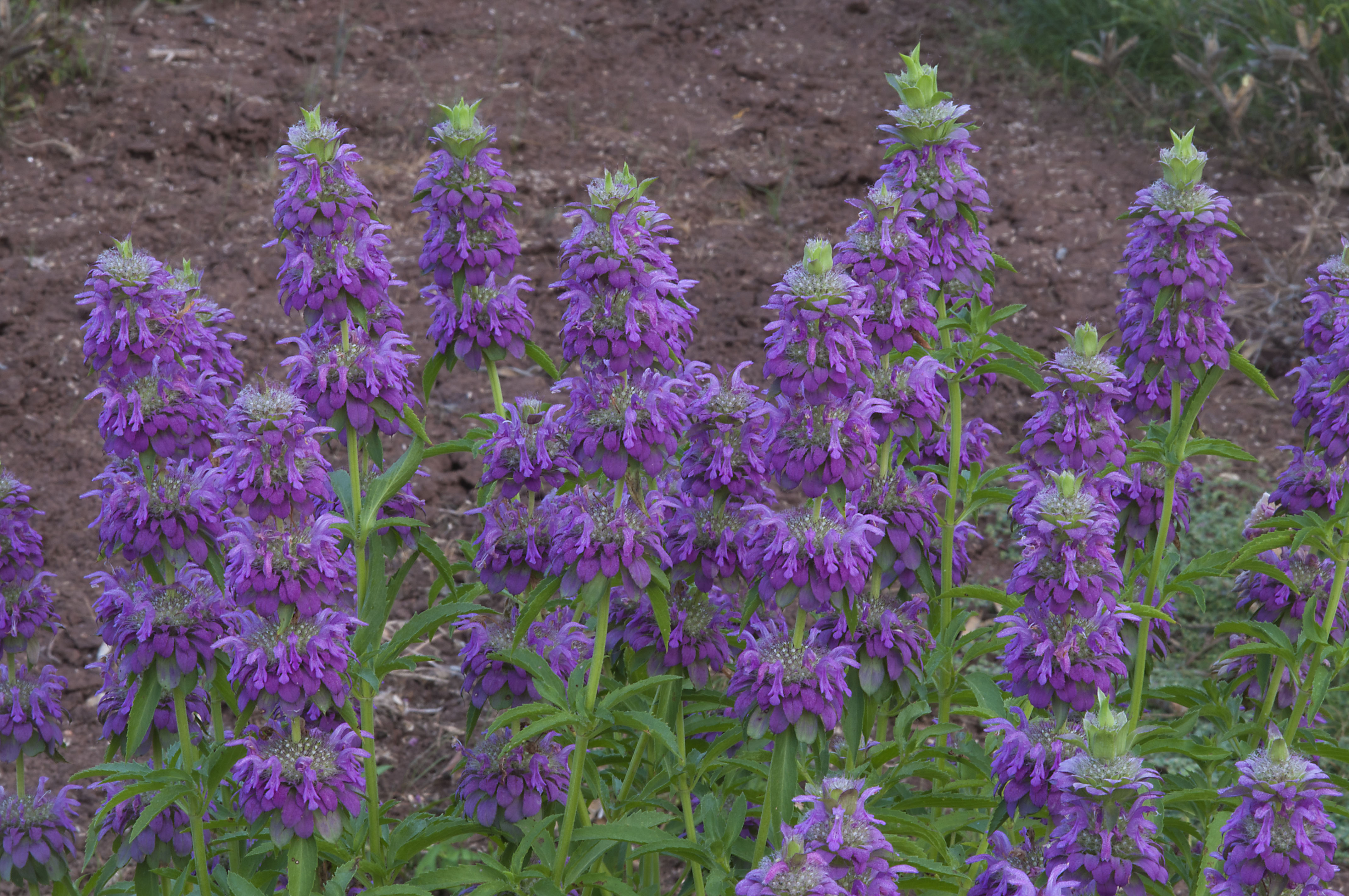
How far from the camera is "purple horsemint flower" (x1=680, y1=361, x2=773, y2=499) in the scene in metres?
2.92

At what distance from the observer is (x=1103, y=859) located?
93.0 inches

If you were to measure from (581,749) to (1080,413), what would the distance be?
1.43 meters

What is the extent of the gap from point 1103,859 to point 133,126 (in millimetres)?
7697

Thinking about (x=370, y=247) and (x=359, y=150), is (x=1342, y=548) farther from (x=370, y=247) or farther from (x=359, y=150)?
(x=359, y=150)

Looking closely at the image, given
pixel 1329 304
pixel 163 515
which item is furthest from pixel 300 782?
pixel 1329 304

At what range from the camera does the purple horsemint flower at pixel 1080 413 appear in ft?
9.84

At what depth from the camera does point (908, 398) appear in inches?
125

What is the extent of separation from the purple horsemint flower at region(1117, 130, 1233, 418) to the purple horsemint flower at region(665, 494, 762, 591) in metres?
1.10

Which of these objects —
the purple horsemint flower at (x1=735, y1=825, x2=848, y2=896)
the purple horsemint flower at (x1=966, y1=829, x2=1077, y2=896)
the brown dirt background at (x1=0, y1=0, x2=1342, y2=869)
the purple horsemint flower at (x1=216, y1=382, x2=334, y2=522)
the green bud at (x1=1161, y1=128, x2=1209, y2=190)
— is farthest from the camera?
the brown dirt background at (x1=0, y1=0, x2=1342, y2=869)

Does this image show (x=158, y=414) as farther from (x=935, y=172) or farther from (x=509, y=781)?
(x=935, y=172)

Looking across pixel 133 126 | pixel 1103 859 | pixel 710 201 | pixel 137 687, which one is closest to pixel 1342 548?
pixel 1103 859

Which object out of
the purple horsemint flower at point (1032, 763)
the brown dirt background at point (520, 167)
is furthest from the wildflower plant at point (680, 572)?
the brown dirt background at point (520, 167)

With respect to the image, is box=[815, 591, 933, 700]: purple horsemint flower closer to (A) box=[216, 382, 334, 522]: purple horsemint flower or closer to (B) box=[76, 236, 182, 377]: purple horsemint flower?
(A) box=[216, 382, 334, 522]: purple horsemint flower

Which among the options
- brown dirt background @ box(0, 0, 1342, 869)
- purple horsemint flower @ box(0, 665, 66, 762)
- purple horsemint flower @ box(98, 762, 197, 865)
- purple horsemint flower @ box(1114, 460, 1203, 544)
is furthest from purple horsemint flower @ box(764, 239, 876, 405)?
brown dirt background @ box(0, 0, 1342, 869)
